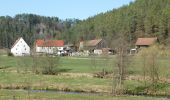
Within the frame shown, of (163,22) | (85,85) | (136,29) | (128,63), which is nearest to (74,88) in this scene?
(85,85)

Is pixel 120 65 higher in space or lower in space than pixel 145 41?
lower

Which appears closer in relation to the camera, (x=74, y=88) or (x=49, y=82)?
(x=74, y=88)

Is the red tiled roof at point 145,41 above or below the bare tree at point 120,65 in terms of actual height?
above

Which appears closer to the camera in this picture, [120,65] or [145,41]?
[120,65]

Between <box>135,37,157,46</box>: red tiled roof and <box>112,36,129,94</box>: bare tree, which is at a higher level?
<box>135,37,157,46</box>: red tiled roof

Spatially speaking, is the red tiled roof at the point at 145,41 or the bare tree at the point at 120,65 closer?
the bare tree at the point at 120,65

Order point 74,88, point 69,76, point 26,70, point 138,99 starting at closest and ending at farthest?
point 138,99, point 74,88, point 69,76, point 26,70

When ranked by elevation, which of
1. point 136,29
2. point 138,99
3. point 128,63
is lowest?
point 138,99

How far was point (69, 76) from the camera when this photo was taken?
74.2m

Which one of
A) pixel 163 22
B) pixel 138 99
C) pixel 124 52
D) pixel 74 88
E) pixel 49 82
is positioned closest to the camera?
pixel 138 99

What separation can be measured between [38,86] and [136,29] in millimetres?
137866

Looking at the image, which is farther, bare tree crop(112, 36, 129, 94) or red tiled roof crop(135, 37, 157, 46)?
red tiled roof crop(135, 37, 157, 46)

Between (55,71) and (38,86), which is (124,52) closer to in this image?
(38,86)

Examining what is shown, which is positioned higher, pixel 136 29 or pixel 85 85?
pixel 136 29
